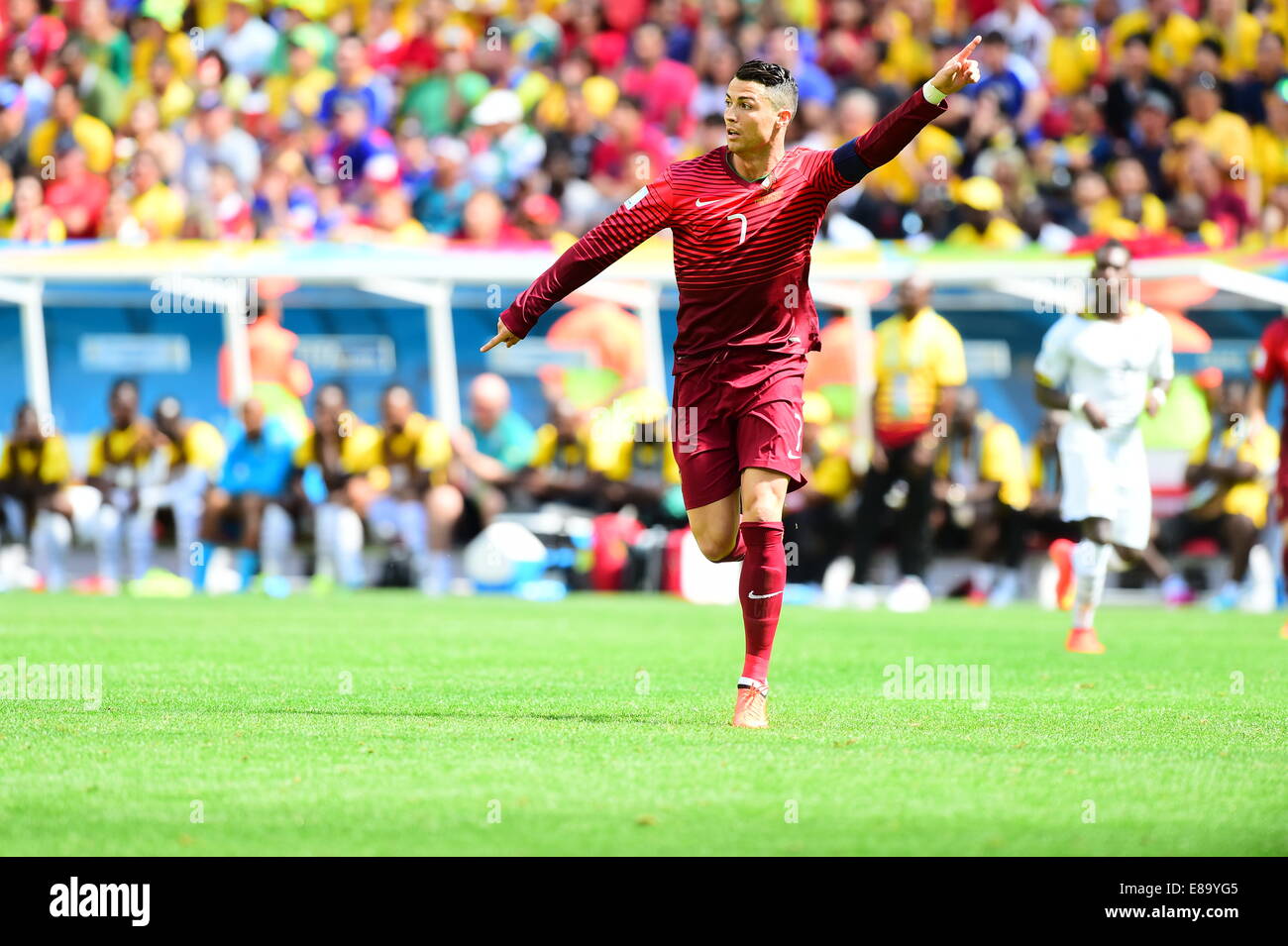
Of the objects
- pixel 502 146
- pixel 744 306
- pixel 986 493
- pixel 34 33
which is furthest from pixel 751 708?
pixel 34 33

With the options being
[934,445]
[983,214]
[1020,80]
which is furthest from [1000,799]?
[1020,80]

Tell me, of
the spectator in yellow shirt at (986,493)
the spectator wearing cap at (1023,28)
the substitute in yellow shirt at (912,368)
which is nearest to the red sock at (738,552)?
the substitute in yellow shirt at (912,368)

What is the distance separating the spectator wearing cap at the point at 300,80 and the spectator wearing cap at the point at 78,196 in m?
2.37

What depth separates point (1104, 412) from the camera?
38.7 feet

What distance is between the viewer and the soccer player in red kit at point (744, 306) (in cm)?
726

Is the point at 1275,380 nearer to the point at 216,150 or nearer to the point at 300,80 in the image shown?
the point at 216,150

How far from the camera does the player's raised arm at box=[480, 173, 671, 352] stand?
7461 mm

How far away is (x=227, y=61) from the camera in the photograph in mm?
22500

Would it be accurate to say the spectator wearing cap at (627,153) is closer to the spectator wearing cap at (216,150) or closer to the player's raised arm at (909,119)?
the spectator wearing cap at (216,150)

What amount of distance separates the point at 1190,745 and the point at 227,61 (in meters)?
17.9

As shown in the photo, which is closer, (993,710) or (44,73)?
(993,710)

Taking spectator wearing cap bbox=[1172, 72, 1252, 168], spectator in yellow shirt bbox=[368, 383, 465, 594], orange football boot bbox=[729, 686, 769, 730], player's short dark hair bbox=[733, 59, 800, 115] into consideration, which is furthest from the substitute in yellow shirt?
orange football boot bbox=[729, 686, 769, 730]

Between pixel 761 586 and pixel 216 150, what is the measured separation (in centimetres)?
1498
